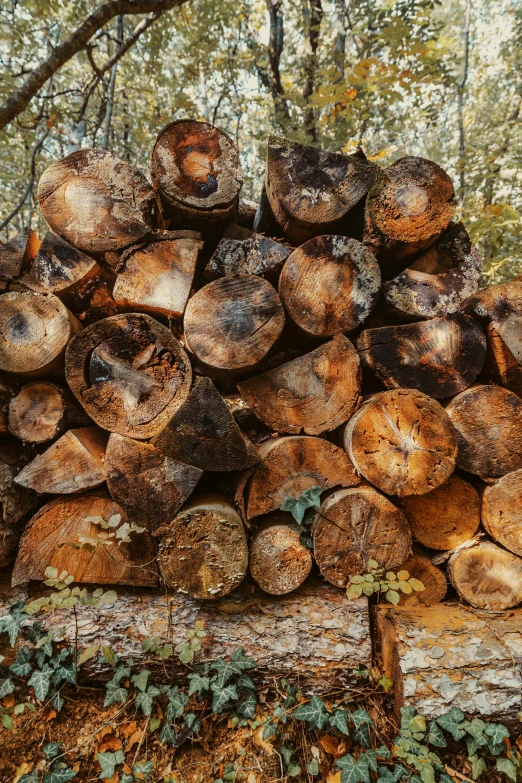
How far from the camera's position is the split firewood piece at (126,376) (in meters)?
1.75

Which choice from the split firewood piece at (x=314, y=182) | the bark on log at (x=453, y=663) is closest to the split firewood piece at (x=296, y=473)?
the bark on log at (x=453, y=663)

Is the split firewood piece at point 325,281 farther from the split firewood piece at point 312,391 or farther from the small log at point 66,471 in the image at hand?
the small log at point 66,471

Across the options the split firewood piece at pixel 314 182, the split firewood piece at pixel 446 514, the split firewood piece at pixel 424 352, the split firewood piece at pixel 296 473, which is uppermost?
the split firewood piece at pixel 314 182

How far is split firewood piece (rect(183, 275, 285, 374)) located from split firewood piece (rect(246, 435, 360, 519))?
421 mm

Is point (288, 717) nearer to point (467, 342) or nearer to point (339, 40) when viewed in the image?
point (467, 342)

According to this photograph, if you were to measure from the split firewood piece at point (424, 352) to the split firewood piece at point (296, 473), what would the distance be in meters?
0.44

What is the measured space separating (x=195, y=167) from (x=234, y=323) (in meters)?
0.76

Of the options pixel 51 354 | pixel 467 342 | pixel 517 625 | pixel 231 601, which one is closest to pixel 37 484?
pixel 51 354

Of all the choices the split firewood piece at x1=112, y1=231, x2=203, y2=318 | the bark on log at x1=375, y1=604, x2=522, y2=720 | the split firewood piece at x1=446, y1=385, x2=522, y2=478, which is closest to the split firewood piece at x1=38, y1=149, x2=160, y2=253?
the split firewood piece at x1=112, y1=231, x2=203, y2=318

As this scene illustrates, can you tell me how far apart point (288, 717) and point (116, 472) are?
4.15 ft

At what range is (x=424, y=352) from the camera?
185 centimetres

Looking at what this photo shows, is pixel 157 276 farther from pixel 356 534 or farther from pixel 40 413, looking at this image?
pixel 356 534

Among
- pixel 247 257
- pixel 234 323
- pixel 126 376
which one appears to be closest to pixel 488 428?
pixel 234 323

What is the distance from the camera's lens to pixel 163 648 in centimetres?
171
